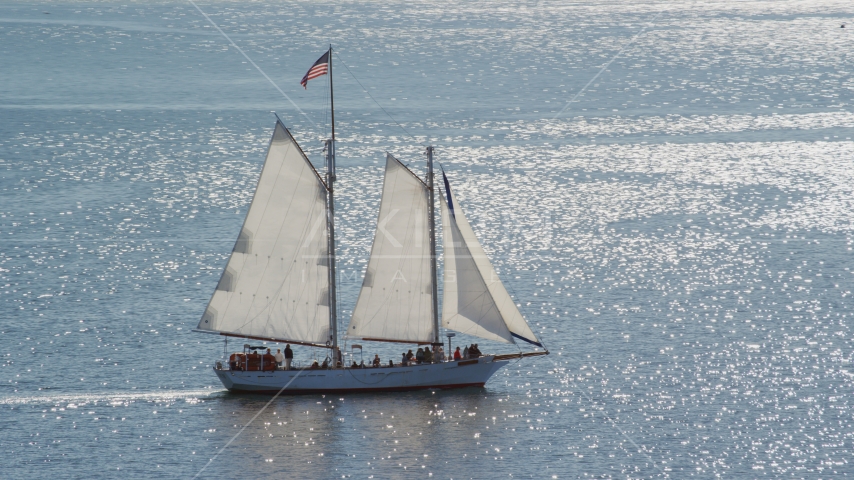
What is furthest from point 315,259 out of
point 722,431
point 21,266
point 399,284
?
point 21,266

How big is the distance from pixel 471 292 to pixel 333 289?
9.43m

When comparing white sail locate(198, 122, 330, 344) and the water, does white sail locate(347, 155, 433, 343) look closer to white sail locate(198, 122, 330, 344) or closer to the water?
white sail locate(198, 122, 330, 344)

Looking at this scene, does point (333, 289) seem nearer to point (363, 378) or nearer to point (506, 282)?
point (363, 378)

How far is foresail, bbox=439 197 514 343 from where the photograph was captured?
245 feet

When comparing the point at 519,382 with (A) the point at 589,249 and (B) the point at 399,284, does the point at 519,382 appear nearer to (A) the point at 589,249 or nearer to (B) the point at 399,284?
(B) the point at 399,284

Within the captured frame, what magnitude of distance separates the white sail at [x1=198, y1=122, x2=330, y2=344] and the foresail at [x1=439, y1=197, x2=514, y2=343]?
8381 millimetres

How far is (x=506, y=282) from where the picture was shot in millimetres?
106500

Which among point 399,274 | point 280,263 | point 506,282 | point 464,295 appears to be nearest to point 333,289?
point 280,263

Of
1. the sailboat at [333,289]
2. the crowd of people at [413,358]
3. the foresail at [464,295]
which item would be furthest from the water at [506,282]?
the foresail at [464,295]

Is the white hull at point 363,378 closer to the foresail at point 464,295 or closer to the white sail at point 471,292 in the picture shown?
the foresail at point 464,295

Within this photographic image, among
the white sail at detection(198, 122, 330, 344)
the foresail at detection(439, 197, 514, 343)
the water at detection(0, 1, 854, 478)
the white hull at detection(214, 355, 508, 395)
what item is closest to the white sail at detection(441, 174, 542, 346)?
the foresail at detection(439, 197, 514, 343)

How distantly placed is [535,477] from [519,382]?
1676 cm

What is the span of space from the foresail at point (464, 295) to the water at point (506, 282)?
4.59 metres

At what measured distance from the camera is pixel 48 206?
438 ft
